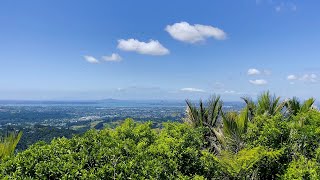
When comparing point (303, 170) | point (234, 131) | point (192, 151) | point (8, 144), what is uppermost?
point (234, 131)

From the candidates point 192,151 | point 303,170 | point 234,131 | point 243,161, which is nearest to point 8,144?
point 192,151

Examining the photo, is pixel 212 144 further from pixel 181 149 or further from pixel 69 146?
pixel 69 146

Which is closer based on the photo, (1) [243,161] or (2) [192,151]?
(2) [192,151]

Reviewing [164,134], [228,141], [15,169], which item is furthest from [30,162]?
[228,141]

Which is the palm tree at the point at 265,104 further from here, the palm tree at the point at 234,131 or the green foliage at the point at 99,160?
the green foliage at the point at 99,160

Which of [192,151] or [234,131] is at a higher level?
[234,131]

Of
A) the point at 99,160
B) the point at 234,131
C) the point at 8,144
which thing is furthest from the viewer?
the point at 234,131

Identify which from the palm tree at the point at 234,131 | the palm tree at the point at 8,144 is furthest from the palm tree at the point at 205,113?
the palm tree at the point at 8,144

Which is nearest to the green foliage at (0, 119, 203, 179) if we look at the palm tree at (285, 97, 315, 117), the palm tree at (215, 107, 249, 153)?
the palm tree at (215, 107, 249, 153)

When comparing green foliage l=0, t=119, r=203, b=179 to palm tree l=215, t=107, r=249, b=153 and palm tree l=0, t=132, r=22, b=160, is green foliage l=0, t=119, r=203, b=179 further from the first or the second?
palm tree l=215, t=107, r=249, b=153

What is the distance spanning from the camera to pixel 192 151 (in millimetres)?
7852

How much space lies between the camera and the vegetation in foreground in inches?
226

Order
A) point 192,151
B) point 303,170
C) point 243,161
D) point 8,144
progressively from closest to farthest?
point 303,170
point 8,144
point 192,151
point 243,161

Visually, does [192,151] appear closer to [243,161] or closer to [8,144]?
[243,161]
